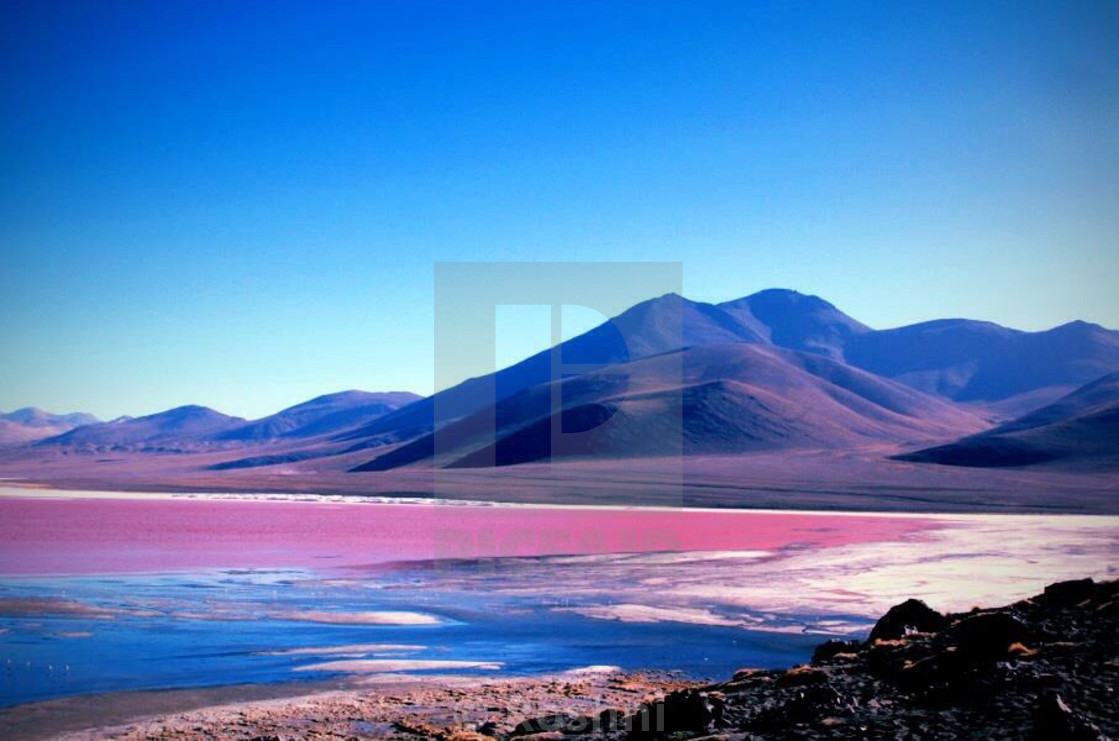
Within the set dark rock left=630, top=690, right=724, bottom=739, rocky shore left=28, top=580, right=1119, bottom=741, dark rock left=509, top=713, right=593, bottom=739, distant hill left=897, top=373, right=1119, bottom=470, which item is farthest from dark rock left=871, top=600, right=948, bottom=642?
distant hill left=897, top=373, right=1119, bottom=470

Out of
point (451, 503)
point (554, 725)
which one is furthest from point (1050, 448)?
point (554, 725)

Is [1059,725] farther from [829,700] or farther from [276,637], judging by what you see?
[276,637]

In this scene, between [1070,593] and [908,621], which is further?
[908,621]

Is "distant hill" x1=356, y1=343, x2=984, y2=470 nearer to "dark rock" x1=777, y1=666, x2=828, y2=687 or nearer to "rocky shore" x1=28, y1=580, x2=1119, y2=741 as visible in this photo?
"rocky shore" x1=28, y1=580, x2=1119, y2=741

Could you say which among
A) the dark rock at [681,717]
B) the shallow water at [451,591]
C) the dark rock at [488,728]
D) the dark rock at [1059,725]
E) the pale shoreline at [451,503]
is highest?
the dark rock at [1059,725]

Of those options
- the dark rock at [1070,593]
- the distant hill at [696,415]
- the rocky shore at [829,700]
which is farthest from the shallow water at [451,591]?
the distant hill at [696,415]

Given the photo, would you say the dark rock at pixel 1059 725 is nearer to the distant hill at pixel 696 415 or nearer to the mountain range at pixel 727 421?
the mountain range at pixel 727 421

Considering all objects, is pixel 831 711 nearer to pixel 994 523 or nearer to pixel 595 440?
pixel 994 523
